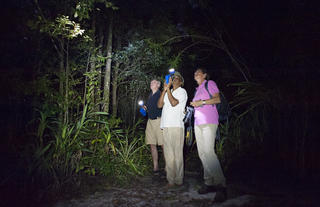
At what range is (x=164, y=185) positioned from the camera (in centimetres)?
407

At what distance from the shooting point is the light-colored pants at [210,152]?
11.1 feet

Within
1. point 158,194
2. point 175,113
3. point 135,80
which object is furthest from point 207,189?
point 135,80

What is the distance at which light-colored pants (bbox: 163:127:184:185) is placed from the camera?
393cm

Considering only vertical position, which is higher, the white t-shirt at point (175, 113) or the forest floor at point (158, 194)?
the white t-shirt at point (175, 113)

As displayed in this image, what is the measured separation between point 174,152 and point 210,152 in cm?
71

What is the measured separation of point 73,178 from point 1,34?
4.80m

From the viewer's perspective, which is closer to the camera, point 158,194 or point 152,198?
point 152,198

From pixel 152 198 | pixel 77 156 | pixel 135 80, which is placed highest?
pixel 135 80

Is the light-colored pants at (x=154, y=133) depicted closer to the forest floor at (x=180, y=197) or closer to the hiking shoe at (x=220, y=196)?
the forest floor at (x=180, y=197)

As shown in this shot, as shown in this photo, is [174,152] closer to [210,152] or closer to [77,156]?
[210,152]

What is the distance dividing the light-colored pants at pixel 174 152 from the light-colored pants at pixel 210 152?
1.46ft

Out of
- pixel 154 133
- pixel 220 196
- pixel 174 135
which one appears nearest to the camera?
pixel 220 196

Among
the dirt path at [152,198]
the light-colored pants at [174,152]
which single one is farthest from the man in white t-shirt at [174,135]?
the dirt path at [152,198]

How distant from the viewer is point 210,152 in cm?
344
